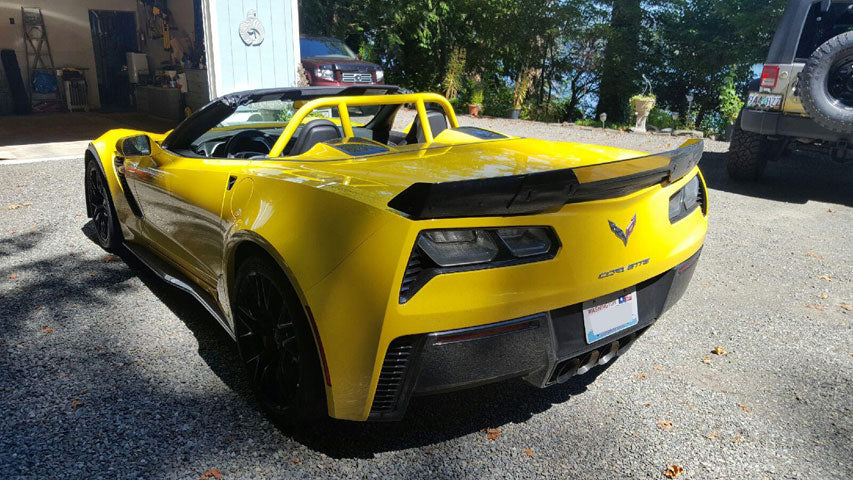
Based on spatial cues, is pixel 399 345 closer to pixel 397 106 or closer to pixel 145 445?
pixel 145 445

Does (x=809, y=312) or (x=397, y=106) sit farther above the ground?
(x=397, y=106)

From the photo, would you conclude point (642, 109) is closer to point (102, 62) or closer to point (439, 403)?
point (439, 403)

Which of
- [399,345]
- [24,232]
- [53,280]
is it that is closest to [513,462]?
[399,345]

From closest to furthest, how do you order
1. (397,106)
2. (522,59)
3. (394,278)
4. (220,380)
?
(394,278) → (220,380) → (397,106) → (522,59)

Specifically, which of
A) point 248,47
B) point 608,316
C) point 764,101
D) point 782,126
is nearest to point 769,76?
point 764,101

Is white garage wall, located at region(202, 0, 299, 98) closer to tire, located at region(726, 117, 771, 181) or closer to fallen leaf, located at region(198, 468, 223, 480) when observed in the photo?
tire, located at region(726, 117, 771, 181)

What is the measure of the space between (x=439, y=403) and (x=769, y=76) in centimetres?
623

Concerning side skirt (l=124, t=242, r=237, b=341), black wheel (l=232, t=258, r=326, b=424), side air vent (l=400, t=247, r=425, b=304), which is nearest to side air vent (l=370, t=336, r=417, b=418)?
side air vent (l=400, t=247, r=425, b=304)

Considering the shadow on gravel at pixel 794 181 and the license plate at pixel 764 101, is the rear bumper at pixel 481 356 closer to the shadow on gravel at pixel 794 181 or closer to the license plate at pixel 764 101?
the license plate at pixel 764 101

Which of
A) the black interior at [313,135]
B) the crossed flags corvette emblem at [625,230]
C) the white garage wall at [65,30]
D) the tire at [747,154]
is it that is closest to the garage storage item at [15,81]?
the white garage wall at [65,30]

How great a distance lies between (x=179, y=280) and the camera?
3.36 metres

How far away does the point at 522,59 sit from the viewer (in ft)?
59.0

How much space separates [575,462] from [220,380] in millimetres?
1652

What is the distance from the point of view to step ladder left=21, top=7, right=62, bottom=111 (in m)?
15.2
